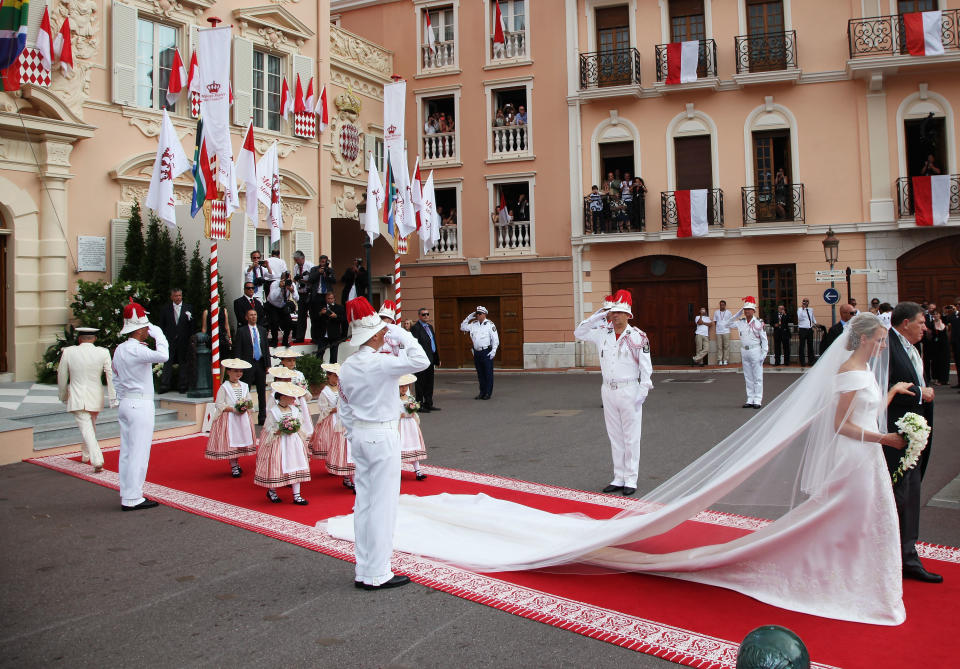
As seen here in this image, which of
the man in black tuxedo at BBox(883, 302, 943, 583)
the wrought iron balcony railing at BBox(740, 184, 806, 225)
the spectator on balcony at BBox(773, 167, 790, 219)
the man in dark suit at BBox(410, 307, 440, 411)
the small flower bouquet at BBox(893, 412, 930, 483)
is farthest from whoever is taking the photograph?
the spectator on balcony at BBox(773, 167, 790, 219)

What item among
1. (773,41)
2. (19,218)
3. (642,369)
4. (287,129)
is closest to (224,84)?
(19,218)

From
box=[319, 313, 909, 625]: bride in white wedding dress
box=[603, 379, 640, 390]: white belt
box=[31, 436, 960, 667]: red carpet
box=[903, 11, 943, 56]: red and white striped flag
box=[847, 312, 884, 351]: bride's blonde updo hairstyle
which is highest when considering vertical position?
box=[903, 11, 943, 56]: red and white striped flag

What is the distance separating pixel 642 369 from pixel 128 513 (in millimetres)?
5379

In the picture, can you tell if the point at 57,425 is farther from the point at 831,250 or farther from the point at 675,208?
the point at 831,250

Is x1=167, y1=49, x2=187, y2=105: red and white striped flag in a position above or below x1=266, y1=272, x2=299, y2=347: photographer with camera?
above

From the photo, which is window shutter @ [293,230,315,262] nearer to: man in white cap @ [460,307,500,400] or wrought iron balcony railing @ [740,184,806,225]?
man in white cap @ [460,307,500,400]

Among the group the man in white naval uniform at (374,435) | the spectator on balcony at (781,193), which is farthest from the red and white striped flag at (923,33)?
the man in white naval uniform at (374,435)

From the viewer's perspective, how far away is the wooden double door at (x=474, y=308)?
25672mm

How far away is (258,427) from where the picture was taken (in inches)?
486

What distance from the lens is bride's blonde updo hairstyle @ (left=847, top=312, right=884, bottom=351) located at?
15.6 ft

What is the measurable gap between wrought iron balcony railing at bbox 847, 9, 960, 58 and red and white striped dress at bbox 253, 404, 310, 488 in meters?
21.3

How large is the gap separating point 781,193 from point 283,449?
19710 mm

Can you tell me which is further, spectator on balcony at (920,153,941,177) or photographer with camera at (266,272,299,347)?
spectator on balcony at (920,153,941,177)

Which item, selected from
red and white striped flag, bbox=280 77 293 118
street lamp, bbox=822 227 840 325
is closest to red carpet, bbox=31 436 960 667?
red and white striped flag, bbox=280 77 293 118
